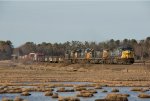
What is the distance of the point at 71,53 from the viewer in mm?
173500

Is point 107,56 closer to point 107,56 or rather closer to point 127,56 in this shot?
point 107,56

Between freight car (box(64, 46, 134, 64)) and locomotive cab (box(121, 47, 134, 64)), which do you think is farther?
freight car (box(64, 46, 134, 64))

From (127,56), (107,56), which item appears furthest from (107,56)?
(127,56)

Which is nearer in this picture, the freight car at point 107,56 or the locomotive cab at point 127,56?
the locomotive cab at point 127,56

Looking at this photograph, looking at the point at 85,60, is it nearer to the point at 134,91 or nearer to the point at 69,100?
the point at 134,91

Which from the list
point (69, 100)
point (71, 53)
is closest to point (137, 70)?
point (69, 100)

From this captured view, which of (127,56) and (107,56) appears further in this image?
(107,56)

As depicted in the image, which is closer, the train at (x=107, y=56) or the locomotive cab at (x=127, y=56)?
the locomotive cab at (x=127, y=56)

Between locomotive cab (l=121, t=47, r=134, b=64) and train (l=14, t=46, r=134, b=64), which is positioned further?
train (l=14, t=46, r=134, b=64)

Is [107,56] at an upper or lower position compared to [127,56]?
upper

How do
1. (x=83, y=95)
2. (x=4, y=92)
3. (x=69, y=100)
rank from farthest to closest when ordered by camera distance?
(x=4, y=92) → (x=83, y=95) → (x=69, y=100)

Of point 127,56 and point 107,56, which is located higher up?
point 107,56

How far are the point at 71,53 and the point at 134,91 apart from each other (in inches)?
4601

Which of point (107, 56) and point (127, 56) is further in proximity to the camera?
point (107, 56)
